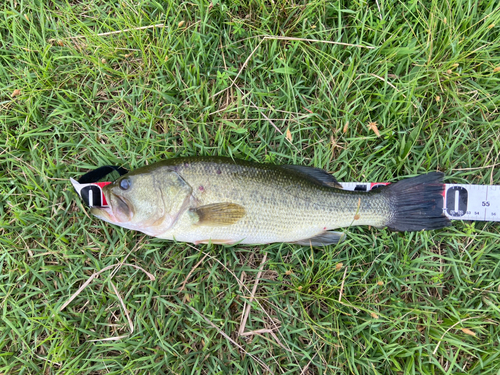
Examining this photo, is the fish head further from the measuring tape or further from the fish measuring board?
the fish measuring board

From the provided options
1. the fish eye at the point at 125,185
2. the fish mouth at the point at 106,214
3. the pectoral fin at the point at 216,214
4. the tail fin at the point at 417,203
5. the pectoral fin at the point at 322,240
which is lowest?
the pectoral fin at the point at 322,240

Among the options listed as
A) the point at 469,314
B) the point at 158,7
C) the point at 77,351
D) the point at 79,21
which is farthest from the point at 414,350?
the point at 79,21

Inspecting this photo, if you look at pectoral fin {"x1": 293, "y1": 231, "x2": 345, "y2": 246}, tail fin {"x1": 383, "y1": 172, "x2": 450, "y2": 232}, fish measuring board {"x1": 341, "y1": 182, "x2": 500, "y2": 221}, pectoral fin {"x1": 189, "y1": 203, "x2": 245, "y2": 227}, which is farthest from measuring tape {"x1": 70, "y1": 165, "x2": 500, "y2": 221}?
pectoral fin {"x1": 189, "y1": 203, "x2": 245, "y2": 227}

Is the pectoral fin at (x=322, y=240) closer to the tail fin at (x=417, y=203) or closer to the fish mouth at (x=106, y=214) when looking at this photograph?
the tail fin at (x=417, y=203)

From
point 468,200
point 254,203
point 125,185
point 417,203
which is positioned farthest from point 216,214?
point 468,200

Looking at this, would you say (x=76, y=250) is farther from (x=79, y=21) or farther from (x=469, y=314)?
(x=469, y=314)

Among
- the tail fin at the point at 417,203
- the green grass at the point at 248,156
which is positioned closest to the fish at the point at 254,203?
the tail fin at the point at 417,203
